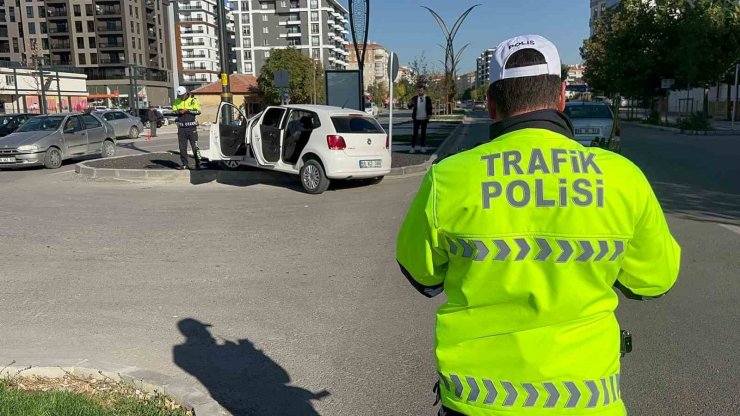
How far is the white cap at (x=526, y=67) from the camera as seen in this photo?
1.79 meters

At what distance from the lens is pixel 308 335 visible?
4.77 metres

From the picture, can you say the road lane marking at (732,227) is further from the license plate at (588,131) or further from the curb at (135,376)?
the license plate at (588,131)

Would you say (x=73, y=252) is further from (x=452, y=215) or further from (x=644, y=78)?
(x=644, y=78)

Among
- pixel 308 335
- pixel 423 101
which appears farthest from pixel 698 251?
pixel 423 101

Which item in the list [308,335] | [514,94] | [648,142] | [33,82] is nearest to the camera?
[514,94]

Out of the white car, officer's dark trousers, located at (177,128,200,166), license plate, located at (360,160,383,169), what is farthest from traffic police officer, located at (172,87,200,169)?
license plate, located at (360,160,383,169)

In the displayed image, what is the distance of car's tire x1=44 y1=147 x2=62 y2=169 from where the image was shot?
679 inches

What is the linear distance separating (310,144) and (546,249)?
10.6m

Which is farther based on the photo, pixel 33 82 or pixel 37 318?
pixel 33 82

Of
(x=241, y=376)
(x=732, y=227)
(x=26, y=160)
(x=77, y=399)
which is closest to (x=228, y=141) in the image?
(x=26, y=160)

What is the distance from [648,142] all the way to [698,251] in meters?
17.6

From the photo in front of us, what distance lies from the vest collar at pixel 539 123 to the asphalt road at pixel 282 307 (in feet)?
7.56

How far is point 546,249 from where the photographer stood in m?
1.61

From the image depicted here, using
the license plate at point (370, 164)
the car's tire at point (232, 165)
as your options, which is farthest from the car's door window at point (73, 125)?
the license plate at point (370, 164)
